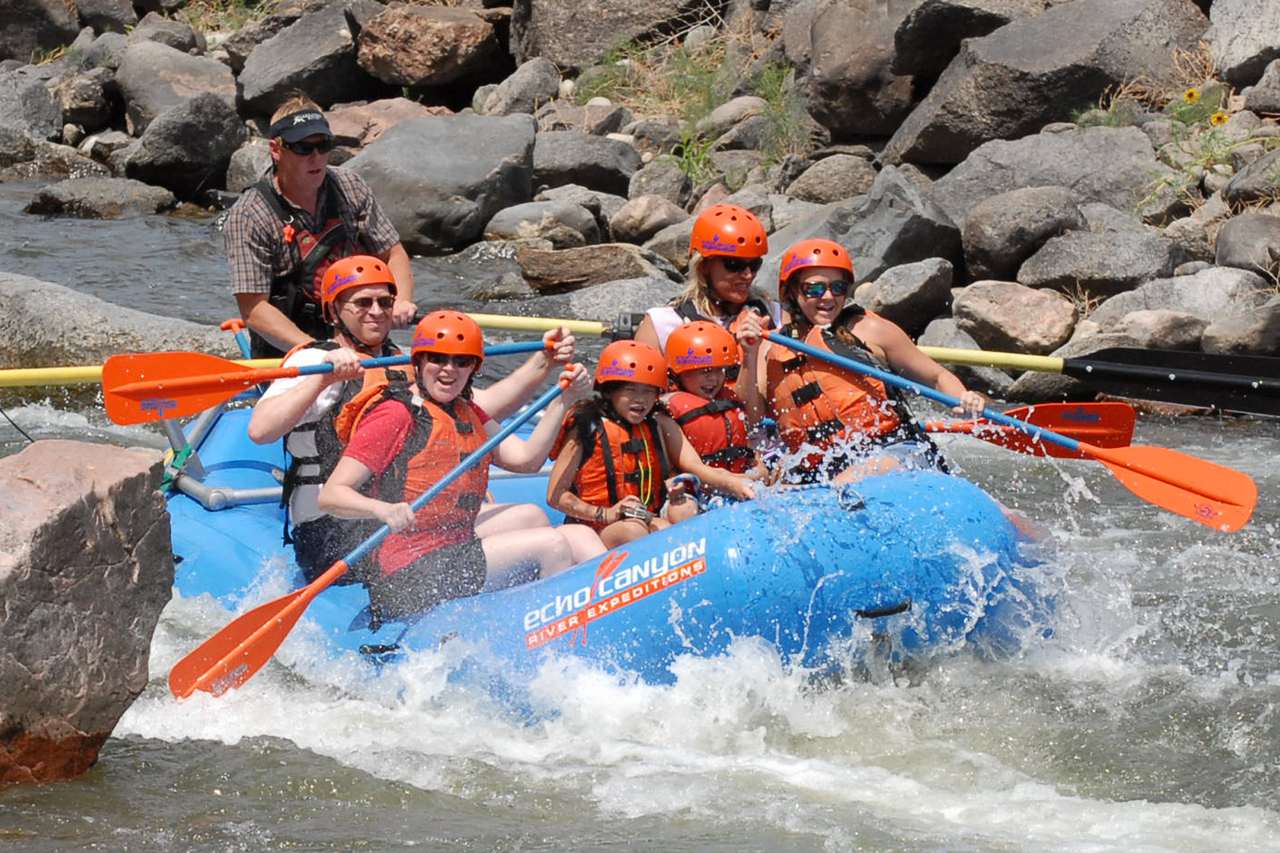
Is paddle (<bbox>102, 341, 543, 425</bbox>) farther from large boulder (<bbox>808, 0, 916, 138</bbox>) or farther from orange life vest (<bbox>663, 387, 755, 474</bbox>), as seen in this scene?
large boulder (<bbox>808, 0, 916, 138</bbox>)

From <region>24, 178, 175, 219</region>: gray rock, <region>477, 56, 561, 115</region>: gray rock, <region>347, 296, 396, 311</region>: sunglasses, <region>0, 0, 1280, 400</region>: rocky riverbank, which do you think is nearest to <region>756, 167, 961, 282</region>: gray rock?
<region>0, 0, 1280, 400</region>: rocky riverbank

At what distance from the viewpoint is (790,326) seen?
5648mm

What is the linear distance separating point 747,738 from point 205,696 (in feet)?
5.07

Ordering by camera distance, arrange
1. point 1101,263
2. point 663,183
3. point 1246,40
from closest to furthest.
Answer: point 1101,263 → point 1246,40 → point 663,183

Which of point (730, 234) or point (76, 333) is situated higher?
point (730, 234)

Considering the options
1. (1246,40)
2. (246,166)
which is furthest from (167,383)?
(246,166)

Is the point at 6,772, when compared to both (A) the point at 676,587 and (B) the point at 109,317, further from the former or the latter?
(B) the point at 109,317

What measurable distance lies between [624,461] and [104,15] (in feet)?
58.6

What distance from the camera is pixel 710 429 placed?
18.0 feet

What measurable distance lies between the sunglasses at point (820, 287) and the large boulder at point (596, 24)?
12.2 meters

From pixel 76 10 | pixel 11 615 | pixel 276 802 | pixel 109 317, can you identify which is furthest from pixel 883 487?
pixel 76 10

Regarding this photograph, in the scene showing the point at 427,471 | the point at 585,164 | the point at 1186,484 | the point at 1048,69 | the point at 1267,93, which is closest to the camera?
the point at 427,471

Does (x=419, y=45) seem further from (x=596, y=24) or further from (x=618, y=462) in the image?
(x=618, y=462)

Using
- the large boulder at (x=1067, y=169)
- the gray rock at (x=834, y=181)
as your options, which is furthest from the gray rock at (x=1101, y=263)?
the gray rock at (x=834, y=181)
